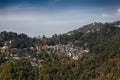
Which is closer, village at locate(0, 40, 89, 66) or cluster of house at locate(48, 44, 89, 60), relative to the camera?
village at locate(0, 40, 89, 66)

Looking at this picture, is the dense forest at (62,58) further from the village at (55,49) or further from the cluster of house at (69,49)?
the cluster of house at (69,49)

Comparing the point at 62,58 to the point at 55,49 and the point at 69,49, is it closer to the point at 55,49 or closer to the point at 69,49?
the point at 55,49

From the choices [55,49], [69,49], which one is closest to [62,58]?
[55,49]

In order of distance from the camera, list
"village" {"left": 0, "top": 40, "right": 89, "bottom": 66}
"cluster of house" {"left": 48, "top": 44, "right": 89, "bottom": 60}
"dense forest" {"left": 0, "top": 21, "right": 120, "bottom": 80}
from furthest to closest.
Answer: "cluster of house" {"left": 48, "top": 44, "right": 89, "bottom": 60} < "village" {"left": 0, "top": 40, "right": 89, "bottom": 66} < "dense forest" {"left": 0, "top": 21, "right": 120, "bottom": 80}

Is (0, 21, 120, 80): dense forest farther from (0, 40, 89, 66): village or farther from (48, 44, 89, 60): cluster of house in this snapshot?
(48, 44, 89, 60): cluster of house

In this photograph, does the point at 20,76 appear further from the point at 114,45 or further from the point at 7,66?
the point at 114,45

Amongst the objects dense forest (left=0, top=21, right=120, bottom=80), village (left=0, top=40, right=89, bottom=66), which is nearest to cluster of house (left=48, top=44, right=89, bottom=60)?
village (left=0, top=40, right=89, bottom=66)

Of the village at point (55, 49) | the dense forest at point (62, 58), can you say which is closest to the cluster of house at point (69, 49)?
the village at point (55, 49)

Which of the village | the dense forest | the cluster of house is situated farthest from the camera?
the cluster of house
